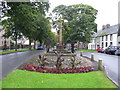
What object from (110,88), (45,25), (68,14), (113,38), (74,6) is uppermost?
(74,6)

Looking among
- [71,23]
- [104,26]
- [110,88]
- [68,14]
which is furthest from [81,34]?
[110,88]

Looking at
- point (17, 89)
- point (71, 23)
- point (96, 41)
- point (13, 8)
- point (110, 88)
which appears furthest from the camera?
point (96, 41)

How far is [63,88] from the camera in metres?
5.35

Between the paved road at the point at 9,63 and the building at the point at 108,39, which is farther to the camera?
the building at the point at 108,39

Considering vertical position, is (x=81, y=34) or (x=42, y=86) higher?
(x=81, y=34)

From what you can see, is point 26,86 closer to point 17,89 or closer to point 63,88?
point 17,89

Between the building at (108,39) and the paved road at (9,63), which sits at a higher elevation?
the building at (108,39)

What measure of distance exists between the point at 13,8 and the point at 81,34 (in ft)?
93.6

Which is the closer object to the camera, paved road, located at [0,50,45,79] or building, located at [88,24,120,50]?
paved road, located at [0,50,45,79]

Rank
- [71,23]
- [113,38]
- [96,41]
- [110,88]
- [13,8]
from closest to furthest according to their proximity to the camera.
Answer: [110,88] < [13,8] < [71,23] < [113,38] < [96,41]

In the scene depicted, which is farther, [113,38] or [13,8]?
[113,38]

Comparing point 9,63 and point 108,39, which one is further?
point 108,39

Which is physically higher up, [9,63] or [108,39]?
[108,39]

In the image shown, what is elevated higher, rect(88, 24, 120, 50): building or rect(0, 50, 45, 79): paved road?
rect(88, 24, 120, 50): building
